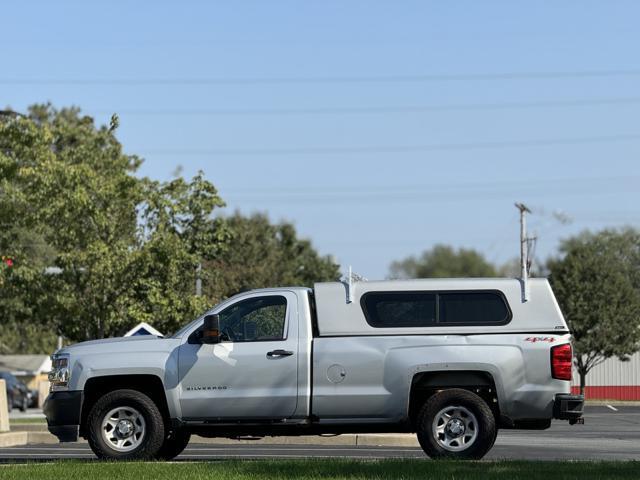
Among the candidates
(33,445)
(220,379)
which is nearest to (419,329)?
(220,379)

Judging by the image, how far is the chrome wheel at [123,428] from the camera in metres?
A: 15.2

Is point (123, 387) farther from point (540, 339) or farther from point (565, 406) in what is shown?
point (565, 406)

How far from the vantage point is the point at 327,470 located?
42.0 feet

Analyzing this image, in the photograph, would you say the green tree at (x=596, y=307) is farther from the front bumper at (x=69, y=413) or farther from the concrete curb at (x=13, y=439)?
the front bumper at (x=69, y=413)

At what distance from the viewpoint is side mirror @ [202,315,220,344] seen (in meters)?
15.0

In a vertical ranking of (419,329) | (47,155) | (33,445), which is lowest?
(33,445)

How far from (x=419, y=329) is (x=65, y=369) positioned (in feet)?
13.6

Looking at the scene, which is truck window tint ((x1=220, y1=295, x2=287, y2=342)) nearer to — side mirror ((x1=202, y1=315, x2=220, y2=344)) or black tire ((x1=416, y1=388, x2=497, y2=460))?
side mirror ((x1=202, y1=315, x2=220, y2=344))

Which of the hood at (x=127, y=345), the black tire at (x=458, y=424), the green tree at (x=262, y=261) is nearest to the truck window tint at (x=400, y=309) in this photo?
the black tire at (x=458, y=424)

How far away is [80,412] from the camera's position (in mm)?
15227

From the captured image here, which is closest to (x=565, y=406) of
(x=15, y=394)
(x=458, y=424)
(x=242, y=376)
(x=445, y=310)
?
(x=458, y=424)

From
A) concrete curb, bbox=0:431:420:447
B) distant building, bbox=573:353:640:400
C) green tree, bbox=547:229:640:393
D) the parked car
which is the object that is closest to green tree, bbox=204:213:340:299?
the parked car

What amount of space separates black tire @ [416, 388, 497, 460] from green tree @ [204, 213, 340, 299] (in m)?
25.4

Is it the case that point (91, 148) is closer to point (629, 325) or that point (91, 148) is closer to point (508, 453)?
point (629, 325)
